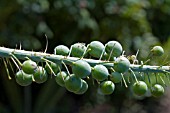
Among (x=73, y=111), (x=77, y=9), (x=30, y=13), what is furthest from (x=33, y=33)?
(x=73, y=111)

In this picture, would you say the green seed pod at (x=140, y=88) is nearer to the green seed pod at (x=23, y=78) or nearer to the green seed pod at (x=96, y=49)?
the green seed pod at (x=96, y=49)

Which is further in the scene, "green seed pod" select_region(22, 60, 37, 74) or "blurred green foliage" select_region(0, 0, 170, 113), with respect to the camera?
"blurred green foliage" select_region(0, 0, 170, 113)

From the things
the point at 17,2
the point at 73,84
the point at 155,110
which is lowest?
the point at 155,110

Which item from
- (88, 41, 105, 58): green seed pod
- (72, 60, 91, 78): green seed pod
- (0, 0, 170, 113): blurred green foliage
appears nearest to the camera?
(72, 60, 91, 78): green seed pod

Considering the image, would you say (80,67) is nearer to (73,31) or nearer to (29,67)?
(29,67)

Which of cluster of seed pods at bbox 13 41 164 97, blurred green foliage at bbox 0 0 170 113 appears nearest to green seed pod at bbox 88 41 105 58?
cluster of seed pods at bbox 13 41 164 97

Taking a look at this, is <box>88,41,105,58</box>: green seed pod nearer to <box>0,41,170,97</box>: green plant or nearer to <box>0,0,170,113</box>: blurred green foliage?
<box>0,41,170,97</box>: green plant

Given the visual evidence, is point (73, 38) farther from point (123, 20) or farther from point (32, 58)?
point (32, 58)

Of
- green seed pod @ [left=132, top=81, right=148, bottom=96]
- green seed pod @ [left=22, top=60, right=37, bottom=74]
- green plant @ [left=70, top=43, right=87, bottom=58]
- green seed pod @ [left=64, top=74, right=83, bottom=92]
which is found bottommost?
green seed pod @ [left=132, top=81, right=148, bottom=96]
